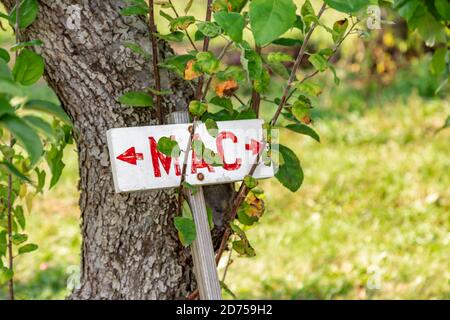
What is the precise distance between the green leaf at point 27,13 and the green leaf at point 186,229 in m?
0.52

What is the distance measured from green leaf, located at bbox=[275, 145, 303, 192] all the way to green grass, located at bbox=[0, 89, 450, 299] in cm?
64

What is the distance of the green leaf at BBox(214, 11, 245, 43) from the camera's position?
4.53 feet

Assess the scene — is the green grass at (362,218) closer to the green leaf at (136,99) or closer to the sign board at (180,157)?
the sign board at (180,157)

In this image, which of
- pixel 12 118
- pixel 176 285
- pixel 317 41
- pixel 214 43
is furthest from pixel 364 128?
pixel 12 118

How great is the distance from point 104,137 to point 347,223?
2140 mm

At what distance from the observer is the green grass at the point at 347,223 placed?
310 centimetres

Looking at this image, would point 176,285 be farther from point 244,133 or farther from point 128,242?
point 244,133

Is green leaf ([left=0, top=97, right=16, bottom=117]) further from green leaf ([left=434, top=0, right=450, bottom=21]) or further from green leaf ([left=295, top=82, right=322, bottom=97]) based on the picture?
green leaf ([left=434, top=0, right=450, bottom=21])

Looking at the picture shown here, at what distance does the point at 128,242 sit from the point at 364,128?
10.4ft

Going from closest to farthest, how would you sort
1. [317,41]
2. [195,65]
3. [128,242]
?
[195,65]
[128,242]
[317,41]

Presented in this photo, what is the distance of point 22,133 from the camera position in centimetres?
107

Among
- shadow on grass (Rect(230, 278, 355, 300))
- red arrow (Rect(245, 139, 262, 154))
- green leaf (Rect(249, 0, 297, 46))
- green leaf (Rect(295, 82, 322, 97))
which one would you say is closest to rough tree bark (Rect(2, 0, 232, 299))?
red arrow (Rect(245, 139, 262, 154))

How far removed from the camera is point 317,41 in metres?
6.72

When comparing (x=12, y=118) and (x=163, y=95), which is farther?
(x=163, y=95)
